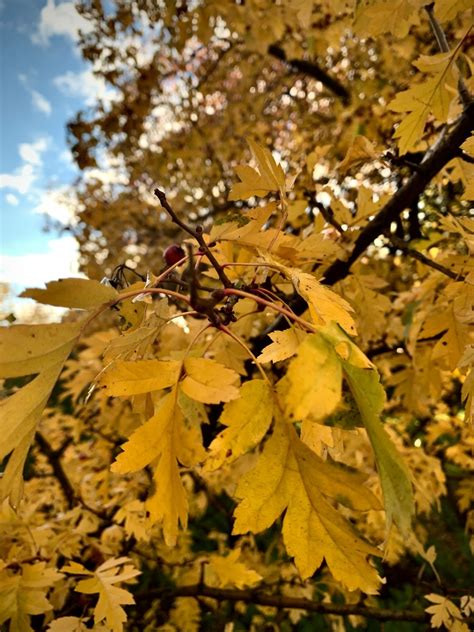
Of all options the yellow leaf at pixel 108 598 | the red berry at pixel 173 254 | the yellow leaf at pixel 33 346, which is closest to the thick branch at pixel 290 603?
the yellow leaf at pixel 108 598

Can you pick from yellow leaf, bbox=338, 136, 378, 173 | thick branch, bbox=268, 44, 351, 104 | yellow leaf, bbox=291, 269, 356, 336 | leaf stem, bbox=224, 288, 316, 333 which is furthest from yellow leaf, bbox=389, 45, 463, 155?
thick branch, bbox=268, 44, 351, 104

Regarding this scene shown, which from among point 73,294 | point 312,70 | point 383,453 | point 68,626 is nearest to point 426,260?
point 383,453

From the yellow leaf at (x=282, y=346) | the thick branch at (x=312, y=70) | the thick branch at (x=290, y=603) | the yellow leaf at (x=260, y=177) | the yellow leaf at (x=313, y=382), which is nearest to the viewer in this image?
the yellow leaf at (x=313, y=382)

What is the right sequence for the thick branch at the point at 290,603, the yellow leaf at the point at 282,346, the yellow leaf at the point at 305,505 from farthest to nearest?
1. the thick branch at the point at 290,603
2. the yellow leaf at the point at 282,346
3. the yellow leaf at the point at 305,505

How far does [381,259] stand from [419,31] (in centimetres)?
204

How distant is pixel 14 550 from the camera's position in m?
1.52

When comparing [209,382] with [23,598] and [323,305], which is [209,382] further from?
[23,598]

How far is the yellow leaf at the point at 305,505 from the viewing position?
63 centimetres

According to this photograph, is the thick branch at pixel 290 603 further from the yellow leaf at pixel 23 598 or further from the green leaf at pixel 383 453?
the green leaf at pixel 383 453

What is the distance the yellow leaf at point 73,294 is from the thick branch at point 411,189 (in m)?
0.97

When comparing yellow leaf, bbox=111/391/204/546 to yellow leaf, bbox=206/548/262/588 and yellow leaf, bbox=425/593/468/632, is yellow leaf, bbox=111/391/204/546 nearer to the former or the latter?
yellow leaf, bbox=425/593/468/632

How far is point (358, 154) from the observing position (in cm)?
126

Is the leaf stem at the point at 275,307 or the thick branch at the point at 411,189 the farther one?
the thick branch at the point at 411,189

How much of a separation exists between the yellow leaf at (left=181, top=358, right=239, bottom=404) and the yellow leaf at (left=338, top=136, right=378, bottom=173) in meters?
0.85
